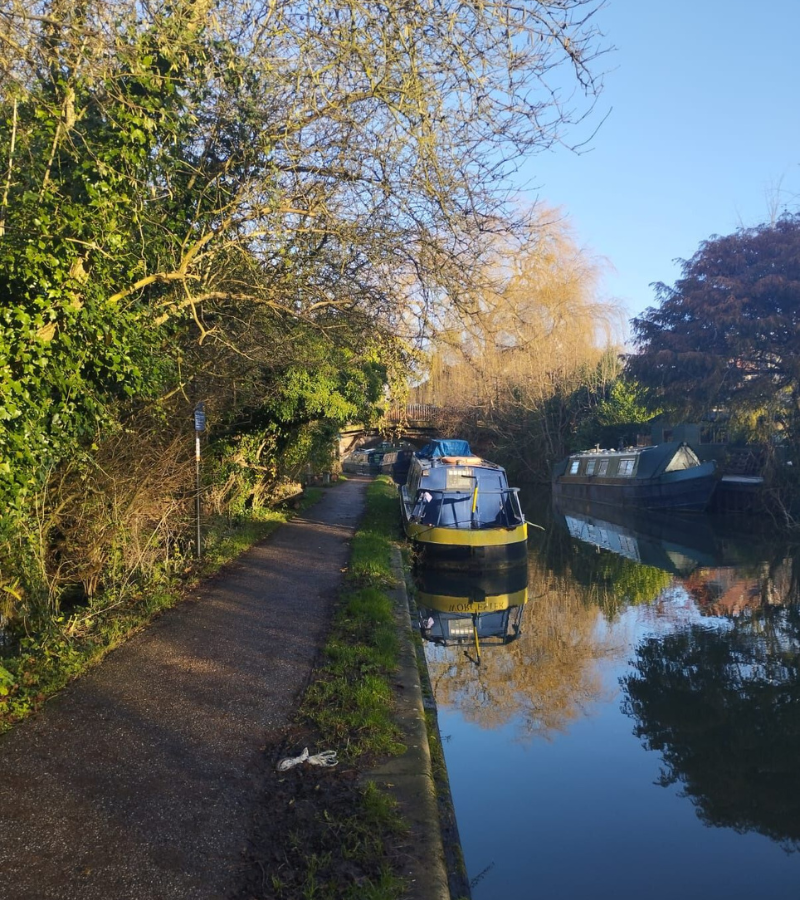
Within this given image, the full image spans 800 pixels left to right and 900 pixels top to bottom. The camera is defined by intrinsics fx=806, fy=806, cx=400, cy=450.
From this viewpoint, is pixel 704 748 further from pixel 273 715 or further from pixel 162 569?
pixel 162 569

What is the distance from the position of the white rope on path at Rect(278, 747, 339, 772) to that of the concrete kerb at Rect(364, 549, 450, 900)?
28 cm

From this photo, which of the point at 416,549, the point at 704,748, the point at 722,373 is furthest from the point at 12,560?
the point at 722,373

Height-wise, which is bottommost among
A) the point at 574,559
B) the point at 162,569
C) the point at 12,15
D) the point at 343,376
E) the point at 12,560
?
the point at 574,559

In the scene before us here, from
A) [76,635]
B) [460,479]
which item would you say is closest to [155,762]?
[76,635]

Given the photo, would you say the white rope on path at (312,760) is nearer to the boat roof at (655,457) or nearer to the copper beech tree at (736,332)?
the copper beech tree at (736,332)

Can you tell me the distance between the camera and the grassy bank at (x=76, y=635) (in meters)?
6.30

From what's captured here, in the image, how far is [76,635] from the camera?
7918 millimetres

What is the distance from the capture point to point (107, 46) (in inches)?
267

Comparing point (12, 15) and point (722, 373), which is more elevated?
point (12, 15)

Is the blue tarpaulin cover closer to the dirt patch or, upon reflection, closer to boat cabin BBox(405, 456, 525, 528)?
boat cabin BBox(405, 456, 525, 528)

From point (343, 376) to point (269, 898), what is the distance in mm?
14748

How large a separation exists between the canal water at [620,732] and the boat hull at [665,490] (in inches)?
532

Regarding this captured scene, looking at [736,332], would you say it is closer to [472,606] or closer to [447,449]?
[447,449]

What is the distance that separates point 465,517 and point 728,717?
29.4 ft
